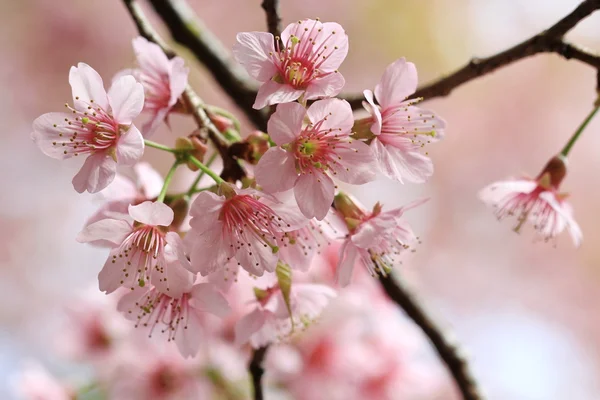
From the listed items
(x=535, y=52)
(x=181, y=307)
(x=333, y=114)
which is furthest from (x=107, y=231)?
(x=535, y=52)

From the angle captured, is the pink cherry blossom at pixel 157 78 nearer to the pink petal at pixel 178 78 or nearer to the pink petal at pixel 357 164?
the pink petal at pixel 178 78

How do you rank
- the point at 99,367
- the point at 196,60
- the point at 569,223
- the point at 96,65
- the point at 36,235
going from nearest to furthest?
the point at 569,223 < the point at 196,60 < the point at 99,367 < the point at 96,65 < the point at 36,235

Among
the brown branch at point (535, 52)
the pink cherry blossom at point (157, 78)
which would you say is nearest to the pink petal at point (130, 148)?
the pink cherry blossom at point (157, 78)

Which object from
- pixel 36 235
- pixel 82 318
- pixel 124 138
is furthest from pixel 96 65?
pixel 124 138

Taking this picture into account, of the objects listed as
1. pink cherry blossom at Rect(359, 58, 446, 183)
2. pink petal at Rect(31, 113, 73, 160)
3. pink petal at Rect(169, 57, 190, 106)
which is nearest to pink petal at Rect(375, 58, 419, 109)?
pink cherry blossom at Rect(359, 58, 446, 183)

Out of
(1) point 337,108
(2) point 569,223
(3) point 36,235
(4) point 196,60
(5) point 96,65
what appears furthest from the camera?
(3) point 36,235

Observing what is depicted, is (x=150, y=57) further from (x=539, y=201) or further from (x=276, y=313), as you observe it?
(x=539, y=201)

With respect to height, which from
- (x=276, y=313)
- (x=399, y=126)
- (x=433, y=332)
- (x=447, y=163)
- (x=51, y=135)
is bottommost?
(x=447, y=163)

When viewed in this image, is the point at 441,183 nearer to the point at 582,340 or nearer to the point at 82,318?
the point at 582,340
